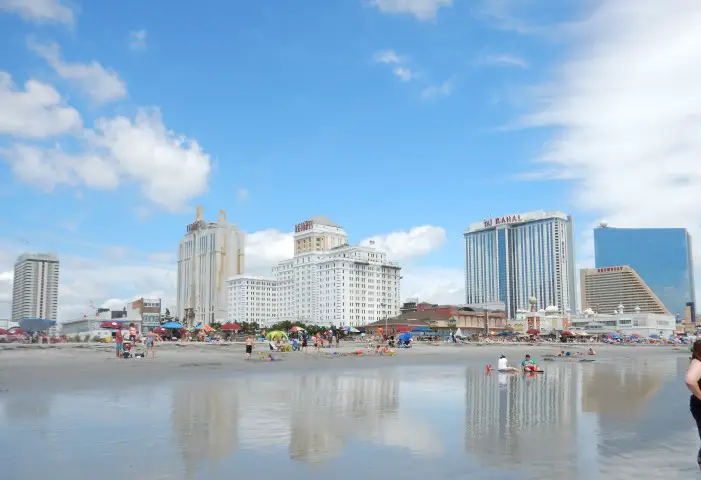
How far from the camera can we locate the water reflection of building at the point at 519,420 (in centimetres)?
1064

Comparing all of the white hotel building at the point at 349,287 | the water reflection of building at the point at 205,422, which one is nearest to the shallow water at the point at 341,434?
the water reflection of building at the point at 205,422

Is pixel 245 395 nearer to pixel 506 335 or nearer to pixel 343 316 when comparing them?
pixel 506 335

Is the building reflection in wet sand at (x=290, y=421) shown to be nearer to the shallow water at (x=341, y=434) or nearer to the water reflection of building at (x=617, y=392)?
the shallow water at (x=341, y=434)

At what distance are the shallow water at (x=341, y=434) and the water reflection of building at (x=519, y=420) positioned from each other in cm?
4

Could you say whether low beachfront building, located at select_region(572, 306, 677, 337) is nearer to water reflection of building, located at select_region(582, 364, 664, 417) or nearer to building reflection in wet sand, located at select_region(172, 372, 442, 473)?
water reflection of building, located at select_region(582, 364, 664, 417)

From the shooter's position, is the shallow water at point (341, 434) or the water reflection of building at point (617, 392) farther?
the water reflection of building at point (617, 392)

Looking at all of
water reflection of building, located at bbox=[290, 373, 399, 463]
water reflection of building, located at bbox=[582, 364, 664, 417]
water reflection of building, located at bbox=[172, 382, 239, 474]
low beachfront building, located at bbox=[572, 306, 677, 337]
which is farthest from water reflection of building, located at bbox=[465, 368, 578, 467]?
low beachfront building, located at bbox=[572, 306, 677, 337]

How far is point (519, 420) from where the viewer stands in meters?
14.1

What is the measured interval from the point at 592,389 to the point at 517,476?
1527cm

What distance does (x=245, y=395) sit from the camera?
18484 millimetres

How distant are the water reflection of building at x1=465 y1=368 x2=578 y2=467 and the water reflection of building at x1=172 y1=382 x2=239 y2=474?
4.57 m

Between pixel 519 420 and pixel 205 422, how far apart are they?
289 inches

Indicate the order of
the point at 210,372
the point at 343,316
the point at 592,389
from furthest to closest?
the point at 343,316, the point at 210,372, the point at 592,389

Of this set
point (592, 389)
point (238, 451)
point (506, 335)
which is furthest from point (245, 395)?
point (506, 335)
